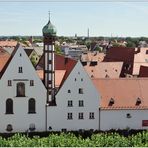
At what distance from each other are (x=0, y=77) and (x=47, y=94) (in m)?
6.06

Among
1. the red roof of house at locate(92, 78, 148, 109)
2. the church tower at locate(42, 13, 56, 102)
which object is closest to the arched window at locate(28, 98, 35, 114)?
the church tower at locate(42, 13, 56, 102)

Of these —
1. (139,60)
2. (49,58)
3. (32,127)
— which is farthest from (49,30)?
(139,60)

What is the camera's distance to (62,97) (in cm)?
5394

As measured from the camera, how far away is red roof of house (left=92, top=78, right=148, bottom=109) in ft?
180

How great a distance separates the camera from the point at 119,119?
54.5 meters

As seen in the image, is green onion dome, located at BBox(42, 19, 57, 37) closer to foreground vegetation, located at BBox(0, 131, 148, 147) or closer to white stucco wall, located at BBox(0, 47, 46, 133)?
white stucco wall, located at BBox(0, 47, 46, 133)

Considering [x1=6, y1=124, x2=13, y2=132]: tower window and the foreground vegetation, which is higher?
[x1=6, y1=124, x2=13, y2=132]: tower window

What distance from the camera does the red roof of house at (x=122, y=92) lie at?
2162 inches

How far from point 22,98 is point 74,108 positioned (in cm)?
649

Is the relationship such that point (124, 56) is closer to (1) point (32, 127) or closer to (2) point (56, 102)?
(2) point (56, 102)

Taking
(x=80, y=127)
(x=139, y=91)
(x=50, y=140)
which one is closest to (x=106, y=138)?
(x=50, y=140)

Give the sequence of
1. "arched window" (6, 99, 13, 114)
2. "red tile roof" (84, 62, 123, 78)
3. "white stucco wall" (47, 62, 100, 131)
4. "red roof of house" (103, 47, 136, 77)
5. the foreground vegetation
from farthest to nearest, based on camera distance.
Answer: "red roof of house" (103, 47, 136, 77) < "red tile roof" (84, 62, 123, 78) < "white stucco wall" (47, 62, 100, 131) < "arched window" (6, 99, 13, 114) < the foreground vegetation

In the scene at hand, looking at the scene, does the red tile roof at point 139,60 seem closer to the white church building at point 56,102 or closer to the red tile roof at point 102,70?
the red tile roof at point 102,70

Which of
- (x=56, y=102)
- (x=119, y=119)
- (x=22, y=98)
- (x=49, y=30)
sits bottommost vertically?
(x=119, y=119)
